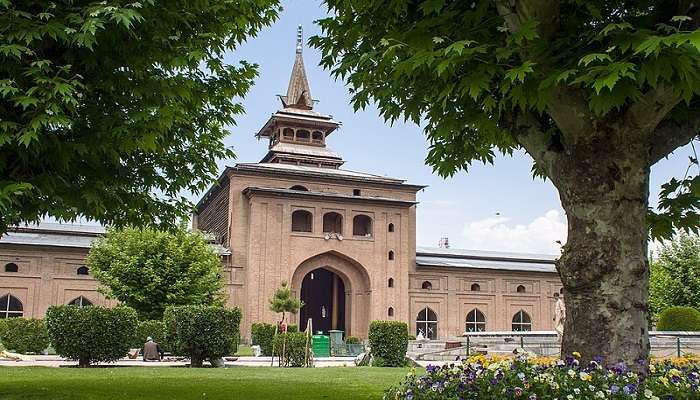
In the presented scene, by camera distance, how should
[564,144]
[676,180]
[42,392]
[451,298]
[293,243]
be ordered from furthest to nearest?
[451,298]
[293,243]
[42,392]
[676,180]
[564,144]

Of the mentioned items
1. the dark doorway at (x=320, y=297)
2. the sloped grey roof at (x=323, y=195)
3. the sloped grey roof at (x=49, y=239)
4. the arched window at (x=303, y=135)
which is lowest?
the dark doorway at (x=320, y=297)

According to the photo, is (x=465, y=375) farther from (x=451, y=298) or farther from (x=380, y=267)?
(x=451, y=298)

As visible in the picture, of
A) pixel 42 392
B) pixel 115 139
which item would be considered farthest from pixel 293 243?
pixel 115 139

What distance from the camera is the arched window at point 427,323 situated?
48156mm

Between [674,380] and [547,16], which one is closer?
[674,380]

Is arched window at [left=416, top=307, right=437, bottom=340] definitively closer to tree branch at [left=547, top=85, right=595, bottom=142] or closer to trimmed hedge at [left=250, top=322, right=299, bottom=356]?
trimmed hedge at [left=250, top=322, right=299, bottom=356]

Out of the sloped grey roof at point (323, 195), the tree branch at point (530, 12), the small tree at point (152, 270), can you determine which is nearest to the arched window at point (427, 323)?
the sloped grey roof at point (323, 195)

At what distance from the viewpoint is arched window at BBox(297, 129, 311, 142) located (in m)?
53.3

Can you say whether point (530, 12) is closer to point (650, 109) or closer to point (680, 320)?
point (650, 109)

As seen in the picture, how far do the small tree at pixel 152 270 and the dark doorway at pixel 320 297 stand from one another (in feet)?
47.5

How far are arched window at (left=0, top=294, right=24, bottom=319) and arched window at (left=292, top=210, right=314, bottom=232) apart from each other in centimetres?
1694

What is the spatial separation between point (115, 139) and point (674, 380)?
6065 millimetres

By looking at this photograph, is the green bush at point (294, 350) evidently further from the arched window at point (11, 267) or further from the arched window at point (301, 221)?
the arched window at point (11, 267)

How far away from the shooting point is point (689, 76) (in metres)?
4.99
